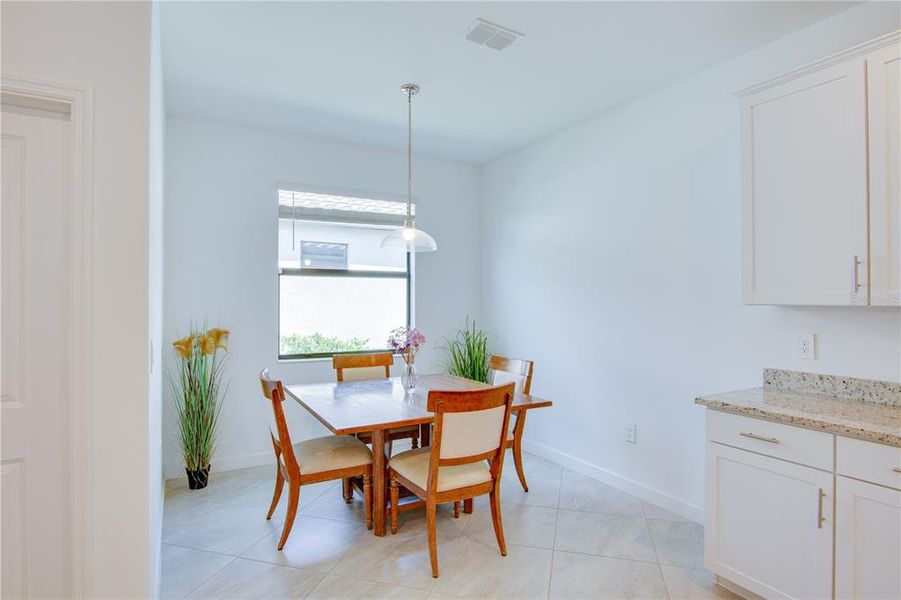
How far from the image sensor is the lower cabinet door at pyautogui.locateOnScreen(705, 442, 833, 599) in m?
1.86

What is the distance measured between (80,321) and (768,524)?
272 cm

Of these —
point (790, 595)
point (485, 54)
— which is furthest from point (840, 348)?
point (485, 54)

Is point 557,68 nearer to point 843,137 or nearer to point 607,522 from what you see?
point 843,137

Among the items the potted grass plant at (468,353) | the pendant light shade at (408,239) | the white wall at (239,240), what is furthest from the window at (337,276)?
the pendant light shade at (408,239)

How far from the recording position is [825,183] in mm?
2113

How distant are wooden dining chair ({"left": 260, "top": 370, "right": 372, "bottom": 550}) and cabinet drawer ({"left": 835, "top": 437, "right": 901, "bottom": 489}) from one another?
7.04ft

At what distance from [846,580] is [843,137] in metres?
1.72

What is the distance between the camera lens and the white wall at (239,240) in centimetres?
371

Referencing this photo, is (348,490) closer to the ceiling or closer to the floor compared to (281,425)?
closer to the floor

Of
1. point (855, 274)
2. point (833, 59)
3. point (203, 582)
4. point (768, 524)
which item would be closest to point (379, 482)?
point (203, 582)

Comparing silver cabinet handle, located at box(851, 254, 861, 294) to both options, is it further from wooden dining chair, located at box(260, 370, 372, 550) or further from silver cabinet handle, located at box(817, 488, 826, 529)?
wooden dining chair, located at box(260, 370, 372, 550)

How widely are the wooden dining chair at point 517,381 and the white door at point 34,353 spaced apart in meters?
2.20

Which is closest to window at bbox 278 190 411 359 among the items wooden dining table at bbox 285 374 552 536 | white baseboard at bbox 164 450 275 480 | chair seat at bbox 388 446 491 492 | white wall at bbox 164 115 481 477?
white wall at bbox 164 115 481 477

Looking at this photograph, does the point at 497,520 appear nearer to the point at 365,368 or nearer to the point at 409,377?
the point at 409,377
